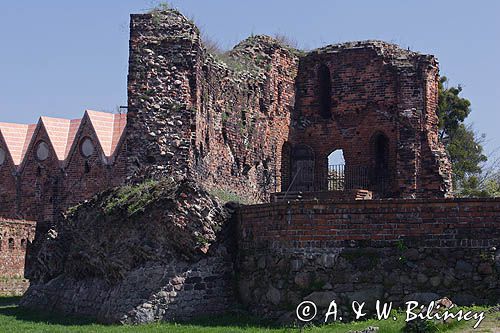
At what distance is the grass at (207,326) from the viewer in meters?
11.0

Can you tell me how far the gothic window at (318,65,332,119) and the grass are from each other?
39.2 feet

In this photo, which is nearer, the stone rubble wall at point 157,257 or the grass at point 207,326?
the grass at point 207,326

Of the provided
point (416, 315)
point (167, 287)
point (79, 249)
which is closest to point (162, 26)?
point (79, 249)

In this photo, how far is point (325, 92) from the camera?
25.6m

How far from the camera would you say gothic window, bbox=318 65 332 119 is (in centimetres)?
2531

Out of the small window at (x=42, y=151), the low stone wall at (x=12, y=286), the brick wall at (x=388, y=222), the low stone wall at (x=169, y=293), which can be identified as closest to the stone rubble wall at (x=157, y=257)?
the low stone wall at (x=169, y=293)

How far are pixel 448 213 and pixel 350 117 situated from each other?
12.4 m

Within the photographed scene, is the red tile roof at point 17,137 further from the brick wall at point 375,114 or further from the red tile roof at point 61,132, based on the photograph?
the brick wall at point 375,114

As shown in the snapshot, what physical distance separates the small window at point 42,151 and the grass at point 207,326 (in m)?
17.0

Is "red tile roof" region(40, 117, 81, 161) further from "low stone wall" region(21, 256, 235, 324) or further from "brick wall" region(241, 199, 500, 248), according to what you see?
"brick wall" region(241, 199, 500, 248)

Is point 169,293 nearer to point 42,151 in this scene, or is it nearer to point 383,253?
point 383,253

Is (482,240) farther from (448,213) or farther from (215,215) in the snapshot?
(215,215)

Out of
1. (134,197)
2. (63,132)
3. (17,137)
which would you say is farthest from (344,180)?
(17,137)

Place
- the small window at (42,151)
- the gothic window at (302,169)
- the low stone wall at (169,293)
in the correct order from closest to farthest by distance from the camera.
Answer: the low stone wall at (169,293)
the gothic window at (302,169)
the small window at (42,151)
